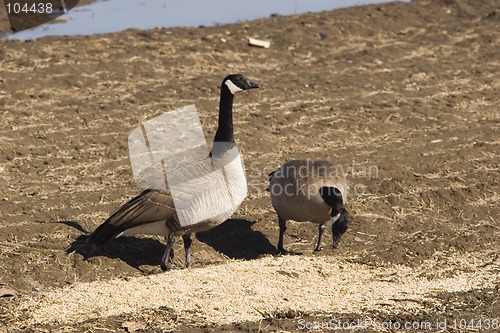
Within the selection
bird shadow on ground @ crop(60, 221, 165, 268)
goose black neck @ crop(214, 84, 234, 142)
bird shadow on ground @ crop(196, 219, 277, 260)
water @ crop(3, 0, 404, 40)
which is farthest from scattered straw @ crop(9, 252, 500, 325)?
water @ crop(3, 0, 404, 40)

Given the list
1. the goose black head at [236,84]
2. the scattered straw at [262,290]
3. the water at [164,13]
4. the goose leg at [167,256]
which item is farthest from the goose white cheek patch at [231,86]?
the water at [164,13]

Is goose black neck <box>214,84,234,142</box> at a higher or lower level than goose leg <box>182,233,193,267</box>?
higher

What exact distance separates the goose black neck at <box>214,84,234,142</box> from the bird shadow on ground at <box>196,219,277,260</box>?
4.42 feet

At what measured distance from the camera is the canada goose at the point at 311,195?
29.5ft

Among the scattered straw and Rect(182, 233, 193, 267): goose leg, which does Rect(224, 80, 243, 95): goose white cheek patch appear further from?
the scattered straw

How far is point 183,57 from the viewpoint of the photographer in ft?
52.6

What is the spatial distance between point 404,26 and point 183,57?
5709 millimetres

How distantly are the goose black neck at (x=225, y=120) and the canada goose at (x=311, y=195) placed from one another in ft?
2.90

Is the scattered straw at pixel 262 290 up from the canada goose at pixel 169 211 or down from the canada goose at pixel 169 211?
down

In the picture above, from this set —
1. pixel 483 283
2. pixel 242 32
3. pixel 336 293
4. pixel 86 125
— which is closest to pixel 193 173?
pixel 336 293

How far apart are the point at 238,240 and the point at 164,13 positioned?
13121 mm

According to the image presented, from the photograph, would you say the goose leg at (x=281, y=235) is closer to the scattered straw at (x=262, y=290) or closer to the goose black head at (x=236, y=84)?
the scattered straw at (x=262, y=290)

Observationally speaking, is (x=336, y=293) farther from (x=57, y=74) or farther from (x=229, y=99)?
(x=57, y=74)

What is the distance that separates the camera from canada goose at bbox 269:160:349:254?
8977 millimetres
